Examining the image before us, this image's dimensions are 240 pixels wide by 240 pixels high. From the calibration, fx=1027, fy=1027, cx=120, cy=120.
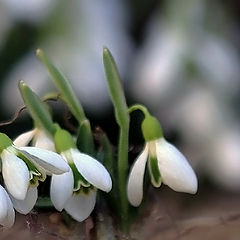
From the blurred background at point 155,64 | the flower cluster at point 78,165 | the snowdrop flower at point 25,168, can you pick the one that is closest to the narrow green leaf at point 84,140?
the flower cluster at point 78,165

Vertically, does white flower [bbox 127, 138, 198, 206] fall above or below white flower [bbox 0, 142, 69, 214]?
below

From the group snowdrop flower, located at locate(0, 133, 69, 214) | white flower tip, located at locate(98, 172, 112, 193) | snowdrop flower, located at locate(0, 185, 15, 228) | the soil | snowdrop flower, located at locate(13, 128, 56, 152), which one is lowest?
the soil

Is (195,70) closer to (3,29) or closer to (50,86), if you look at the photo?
(50,86)

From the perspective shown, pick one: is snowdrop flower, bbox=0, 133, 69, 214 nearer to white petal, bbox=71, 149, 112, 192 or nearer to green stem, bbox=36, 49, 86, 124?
white petal, bbox=71, 149, 112, 192

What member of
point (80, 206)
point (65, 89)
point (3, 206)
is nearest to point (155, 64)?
point (65, 89)

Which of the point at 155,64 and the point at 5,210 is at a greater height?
the point at 5,210

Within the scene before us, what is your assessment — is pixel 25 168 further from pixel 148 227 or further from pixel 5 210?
pixel 148 227

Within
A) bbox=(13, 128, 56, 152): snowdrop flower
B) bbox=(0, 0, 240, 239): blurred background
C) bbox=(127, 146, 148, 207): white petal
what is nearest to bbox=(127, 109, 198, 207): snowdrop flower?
bbox=(127, 146, 148, 207): white petal

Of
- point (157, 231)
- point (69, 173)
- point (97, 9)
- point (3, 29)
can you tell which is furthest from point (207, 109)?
point (69, 173)
